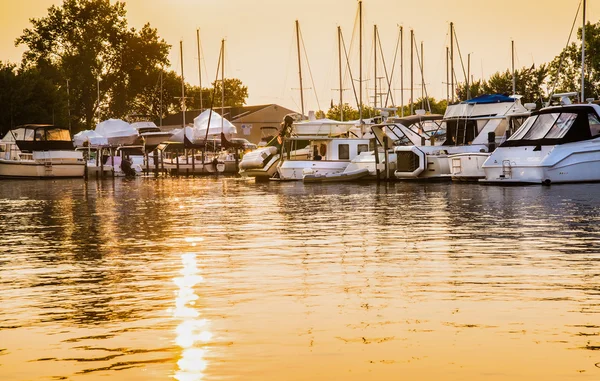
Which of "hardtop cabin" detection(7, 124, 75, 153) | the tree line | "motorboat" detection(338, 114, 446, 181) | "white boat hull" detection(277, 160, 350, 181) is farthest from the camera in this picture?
the tree line

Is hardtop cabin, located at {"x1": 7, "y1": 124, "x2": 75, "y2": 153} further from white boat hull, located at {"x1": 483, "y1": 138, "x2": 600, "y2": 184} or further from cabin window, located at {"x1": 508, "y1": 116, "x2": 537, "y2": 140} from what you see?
white boat hull, located at {"x1": 483, "y1": 138, "x2": 600, "y2": 184}

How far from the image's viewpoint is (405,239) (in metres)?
20.9

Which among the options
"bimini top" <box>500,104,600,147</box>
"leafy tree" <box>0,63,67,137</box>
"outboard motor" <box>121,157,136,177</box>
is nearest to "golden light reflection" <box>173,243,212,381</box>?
"bimini top" <box>500,104,600,147</box>

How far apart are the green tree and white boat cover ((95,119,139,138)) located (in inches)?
1459

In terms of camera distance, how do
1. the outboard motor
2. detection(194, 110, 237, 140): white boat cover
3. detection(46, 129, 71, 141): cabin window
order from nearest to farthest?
detection(46, 129, 71, 141): cabin window
the outboard motor
detection(194, 110, 237, 140): white boat cover

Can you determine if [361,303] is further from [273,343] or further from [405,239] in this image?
[405,239]

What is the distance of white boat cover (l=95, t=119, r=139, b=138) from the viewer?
335 ft

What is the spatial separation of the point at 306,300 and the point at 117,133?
92.0 m

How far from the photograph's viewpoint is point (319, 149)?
205 ft

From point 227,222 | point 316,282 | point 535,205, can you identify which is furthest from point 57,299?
point 535,205

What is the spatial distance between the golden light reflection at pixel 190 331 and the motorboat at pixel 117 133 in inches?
3452

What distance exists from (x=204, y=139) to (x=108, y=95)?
56.2 meters

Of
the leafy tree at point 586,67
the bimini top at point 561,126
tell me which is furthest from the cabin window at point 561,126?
the leafy tree at point 586,67

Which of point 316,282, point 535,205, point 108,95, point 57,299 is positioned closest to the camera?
point 57,299
